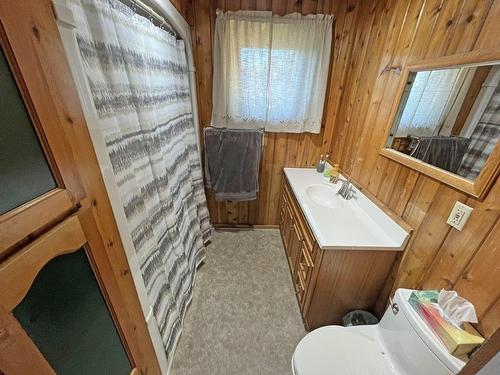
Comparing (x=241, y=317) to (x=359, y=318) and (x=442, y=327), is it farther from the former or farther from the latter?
(x=442, y=327)

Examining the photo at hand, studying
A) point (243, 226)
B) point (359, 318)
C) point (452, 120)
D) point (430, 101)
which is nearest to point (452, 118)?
point (452, 120)

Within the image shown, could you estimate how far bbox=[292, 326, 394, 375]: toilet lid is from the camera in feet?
3.16

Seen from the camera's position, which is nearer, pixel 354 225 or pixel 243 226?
pixel 354 225

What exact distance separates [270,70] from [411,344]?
202 cm

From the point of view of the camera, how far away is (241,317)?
160 centimetres

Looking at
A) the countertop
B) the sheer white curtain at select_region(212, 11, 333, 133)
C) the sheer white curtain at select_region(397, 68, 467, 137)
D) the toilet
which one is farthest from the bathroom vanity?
the sheer white curtain at select_region(212, 11, 333, 133)

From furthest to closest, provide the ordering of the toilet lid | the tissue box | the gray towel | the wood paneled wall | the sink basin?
the gray towel < the sink basin < the toilet lid < the wood paneled wall < the tissue box

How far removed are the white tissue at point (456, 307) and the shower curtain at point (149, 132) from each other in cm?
134

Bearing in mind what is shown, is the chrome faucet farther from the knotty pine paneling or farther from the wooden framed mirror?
the wooden framed mirror

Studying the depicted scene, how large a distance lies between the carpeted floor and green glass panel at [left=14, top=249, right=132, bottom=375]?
0.79 m

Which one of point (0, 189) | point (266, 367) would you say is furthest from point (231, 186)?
point (0, 189)

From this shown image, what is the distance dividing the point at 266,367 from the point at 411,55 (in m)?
2.10

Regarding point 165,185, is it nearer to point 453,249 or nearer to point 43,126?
point 43,126

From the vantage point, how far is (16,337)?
1.33ft
